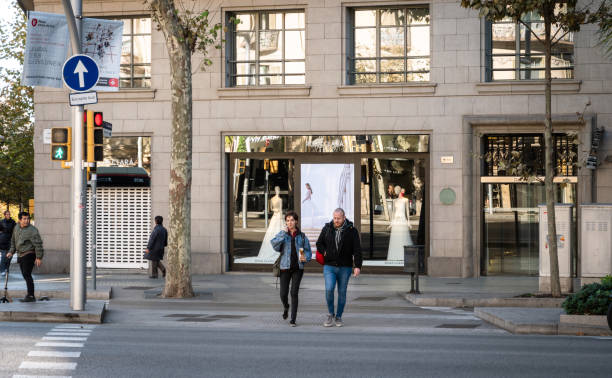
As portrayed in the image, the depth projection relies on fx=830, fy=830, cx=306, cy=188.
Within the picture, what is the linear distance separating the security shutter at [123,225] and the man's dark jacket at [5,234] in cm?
234

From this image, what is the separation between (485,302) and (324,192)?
23.2 ft

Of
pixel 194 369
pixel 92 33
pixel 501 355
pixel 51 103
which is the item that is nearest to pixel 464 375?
pixel 501 355

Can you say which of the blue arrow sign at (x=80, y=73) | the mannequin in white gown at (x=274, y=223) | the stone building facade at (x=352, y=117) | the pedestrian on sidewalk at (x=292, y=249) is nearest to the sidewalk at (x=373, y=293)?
the mannequin in white gown at (x=274, y=223)

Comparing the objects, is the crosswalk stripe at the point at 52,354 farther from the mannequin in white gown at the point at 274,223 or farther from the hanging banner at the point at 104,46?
the mannequin in white gown at the point at 274,223

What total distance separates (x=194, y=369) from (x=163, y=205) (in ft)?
45.6

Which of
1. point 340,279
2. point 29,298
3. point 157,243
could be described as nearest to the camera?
point 340,279

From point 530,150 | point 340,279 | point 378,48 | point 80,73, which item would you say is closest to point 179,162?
point 80,73

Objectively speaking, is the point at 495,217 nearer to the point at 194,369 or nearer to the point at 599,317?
the point at 599,317

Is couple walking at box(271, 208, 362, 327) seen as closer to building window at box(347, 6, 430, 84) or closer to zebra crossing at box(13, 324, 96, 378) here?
zebra crossing at box(13, 324, 96, 378)

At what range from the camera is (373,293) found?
58.2 ft

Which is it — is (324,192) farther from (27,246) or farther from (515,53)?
(27,246)

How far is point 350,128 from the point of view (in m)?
21.4

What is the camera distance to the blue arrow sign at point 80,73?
13360 millimetres

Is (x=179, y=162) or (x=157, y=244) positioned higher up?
(x=179, y=162)
